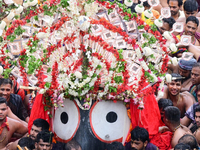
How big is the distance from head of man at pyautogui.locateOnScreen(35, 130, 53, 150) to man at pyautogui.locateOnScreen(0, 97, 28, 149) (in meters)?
0.84

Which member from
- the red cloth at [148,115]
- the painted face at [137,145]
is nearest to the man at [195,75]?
the red cloth at [148,115]

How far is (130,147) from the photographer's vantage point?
7.32m

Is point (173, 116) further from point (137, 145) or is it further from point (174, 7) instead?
point (174, 7)

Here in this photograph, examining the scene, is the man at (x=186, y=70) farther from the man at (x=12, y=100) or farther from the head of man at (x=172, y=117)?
the man at (x=12, y=100)

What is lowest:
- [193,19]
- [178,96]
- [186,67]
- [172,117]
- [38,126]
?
[38,126]

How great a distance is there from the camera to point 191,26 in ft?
30.8

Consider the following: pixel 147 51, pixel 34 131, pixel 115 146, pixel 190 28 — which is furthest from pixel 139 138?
pixel 190 28

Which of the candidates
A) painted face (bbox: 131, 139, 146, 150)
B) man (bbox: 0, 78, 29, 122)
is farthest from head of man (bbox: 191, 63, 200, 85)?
man (bbox: 0, 78, 29, 122)

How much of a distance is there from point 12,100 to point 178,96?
9.50ft

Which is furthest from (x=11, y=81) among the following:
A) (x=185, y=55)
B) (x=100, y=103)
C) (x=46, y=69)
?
(x=185, y=55)

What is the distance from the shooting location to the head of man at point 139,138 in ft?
23.3

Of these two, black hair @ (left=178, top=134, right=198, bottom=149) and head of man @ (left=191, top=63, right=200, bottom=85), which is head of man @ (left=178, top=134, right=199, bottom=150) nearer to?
black hair @ (left=178, top=134, right=198, bottom=149)

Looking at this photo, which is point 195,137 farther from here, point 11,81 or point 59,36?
point 11,81

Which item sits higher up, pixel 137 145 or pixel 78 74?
pixel 78 74
